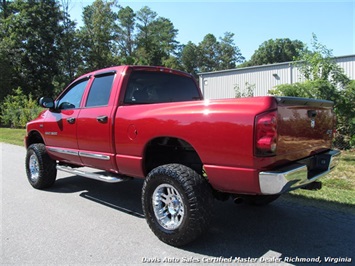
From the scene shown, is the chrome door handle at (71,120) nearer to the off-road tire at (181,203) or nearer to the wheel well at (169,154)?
the wheel well at (169,154)

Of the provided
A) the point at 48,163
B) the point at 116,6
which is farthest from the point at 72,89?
the point at 116,6

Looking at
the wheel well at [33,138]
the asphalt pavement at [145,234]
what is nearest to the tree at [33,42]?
the wheel well at [33,138]

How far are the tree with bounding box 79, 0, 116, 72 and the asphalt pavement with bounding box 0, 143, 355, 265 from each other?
41.5 meters

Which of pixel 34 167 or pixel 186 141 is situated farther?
pixel 34 167

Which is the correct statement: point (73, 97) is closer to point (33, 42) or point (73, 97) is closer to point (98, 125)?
point (98, 125)

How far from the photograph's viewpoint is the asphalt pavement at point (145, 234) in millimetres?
3271

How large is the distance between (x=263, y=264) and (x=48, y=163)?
14.0 ft

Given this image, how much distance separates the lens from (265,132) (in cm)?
291

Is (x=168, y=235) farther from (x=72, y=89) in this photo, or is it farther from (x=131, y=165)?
(x=72, y=89)

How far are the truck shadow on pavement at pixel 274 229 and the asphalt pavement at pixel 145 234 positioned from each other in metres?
0.01

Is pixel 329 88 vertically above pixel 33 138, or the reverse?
pixel 329 88

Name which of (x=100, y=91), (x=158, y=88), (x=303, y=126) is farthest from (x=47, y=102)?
(x=303, y=126)

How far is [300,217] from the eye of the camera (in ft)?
14.2

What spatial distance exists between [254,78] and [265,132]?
25.3 m
